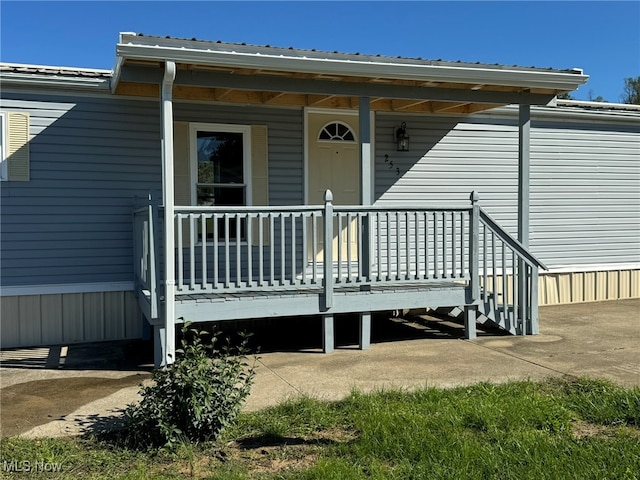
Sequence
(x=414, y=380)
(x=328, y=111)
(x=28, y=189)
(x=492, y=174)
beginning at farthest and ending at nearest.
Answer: (x=492, y=174), (x=328, y=111), (x=28, y=189), (x=414, y=380)

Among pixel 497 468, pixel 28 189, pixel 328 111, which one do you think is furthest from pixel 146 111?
pixel 497 468

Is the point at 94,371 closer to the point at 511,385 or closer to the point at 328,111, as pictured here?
the point at 511,385

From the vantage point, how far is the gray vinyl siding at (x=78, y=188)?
24.5ft

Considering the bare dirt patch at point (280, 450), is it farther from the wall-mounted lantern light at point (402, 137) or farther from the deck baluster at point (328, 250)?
the wall-mounted lantern light at point (402, 137)

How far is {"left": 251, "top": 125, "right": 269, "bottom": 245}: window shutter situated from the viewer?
838 cm

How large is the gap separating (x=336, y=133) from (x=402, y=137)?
981 mm

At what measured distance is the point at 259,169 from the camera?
8430 mm

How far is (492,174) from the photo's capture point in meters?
9.88

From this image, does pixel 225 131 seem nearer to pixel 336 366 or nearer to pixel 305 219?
pixel 305 219

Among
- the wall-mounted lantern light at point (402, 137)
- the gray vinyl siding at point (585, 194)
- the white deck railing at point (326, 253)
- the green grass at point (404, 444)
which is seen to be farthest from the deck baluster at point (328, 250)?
the gray vinyl siding at point (585, 194)

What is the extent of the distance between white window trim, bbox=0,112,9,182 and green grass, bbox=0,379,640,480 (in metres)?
4.24

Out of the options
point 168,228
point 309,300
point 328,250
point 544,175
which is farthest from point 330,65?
point 544,175

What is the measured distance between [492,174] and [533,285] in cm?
266

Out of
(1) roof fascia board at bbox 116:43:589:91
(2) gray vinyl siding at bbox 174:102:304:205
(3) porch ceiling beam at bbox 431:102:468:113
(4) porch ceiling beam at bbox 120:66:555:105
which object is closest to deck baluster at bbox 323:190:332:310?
(4) porch ceiling beam at bbox 120:66:555:105
